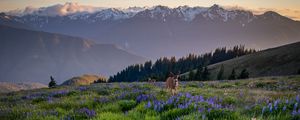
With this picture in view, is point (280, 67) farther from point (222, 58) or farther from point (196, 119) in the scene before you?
point (196, 119)

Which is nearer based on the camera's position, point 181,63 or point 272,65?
point 272,65

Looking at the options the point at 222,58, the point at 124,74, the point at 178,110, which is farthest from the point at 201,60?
the point at 178,110

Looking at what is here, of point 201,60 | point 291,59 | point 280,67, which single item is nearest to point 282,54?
point 291,59

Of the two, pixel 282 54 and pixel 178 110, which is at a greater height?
pixel 282 54

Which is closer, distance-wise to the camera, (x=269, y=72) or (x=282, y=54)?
(x=269, y=72)

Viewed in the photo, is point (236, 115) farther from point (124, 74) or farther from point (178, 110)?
point (124, 74)

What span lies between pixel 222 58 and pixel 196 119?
180920 mm

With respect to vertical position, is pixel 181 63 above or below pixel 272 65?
above

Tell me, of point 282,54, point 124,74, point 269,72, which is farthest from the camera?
point 124,74

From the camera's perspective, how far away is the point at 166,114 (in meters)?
6.54

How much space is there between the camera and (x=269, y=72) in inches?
3844

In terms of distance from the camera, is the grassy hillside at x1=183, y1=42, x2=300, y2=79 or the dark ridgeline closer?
the grassy hillside at x1=183, y1=42, x2=300, y2=79

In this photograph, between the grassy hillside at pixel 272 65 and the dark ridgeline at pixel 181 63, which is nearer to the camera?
the grassy hillside at pixel 272 65

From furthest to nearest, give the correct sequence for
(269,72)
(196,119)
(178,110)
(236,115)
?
(269,72) → (178,110) → (236,115) → (196,119)
